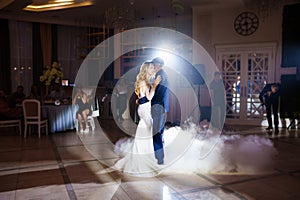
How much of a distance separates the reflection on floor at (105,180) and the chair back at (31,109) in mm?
1182

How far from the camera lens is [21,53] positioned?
33.3ft

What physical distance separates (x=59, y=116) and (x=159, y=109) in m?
3.88

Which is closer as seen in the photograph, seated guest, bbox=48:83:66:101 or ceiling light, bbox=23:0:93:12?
seated guest, bbox=48:83:66:101

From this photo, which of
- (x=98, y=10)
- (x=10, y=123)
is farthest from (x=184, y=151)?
(x=98, y=10)

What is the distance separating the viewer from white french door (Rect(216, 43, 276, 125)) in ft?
27.1

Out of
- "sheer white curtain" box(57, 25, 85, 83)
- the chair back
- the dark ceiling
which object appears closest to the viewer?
the chair back

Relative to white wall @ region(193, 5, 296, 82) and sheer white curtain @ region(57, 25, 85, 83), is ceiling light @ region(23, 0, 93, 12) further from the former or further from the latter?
white wall @ region(193, 5, 296, 82)

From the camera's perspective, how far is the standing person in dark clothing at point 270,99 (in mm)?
7316

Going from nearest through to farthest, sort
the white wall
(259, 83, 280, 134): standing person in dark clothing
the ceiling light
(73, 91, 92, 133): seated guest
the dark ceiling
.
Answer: (259, 83, 280, 134): standing person in dark clothing → (73, 91, 92, 133): seated guest → the white wall → the dark ceiling → the ceiling light

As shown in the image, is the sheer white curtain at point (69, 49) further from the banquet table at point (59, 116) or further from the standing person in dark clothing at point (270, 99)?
the standing person in dark clothing at point (270, 99)

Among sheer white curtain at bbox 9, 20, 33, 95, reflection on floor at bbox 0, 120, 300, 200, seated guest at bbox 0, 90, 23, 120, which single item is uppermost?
sheer white curtain at bbox 9, 20, 33, 95

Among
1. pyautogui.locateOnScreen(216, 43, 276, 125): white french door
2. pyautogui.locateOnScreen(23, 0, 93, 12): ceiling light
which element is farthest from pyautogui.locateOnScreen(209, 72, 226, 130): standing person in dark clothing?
pyautogui.locateOnScreen(23, 0, 93, 12): ceiling light

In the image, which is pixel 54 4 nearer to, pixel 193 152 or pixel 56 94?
pixel 56 94

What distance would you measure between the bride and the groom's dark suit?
2.6 inches
